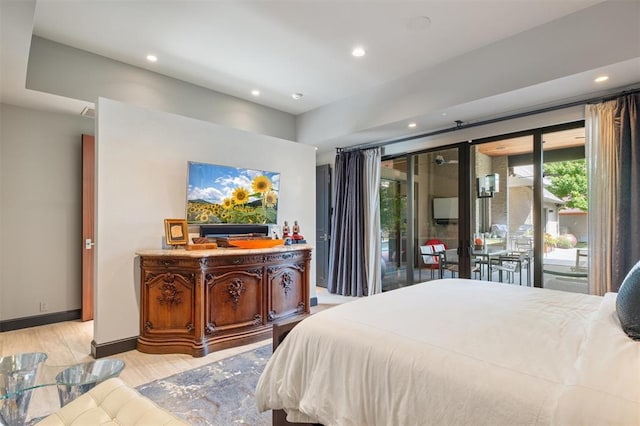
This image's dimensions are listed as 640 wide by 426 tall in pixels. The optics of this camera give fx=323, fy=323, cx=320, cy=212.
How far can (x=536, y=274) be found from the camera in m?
3.72

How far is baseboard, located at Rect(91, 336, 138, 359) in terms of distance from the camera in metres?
3.06

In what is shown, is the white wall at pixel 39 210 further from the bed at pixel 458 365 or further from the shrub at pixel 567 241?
the shrub at pixel 567 241

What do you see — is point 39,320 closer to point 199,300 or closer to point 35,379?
point 199,300

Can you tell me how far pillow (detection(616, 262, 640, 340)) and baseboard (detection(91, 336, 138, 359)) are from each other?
3783mm

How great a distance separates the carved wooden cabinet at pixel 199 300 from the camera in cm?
314

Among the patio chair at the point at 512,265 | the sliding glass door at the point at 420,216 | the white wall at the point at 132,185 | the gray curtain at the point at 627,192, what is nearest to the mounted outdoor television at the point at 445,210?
the sliding glass door at the point at 420,216

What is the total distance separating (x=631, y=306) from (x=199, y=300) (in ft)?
10.1

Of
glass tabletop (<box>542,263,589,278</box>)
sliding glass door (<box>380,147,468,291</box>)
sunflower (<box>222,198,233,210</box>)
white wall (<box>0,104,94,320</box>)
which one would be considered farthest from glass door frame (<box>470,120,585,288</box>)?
white wall (<box>0,104,94,320</box>)

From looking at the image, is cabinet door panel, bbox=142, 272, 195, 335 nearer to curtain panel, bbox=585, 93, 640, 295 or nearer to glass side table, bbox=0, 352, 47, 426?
glass side table, bbox=0, 352, 47, 426

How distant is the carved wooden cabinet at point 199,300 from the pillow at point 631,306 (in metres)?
2.95

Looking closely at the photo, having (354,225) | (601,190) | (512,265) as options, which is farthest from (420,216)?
(601,190)

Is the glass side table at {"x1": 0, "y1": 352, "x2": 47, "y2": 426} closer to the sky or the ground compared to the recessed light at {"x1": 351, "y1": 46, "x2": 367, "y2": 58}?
closer to the ground

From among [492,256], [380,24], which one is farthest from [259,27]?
[492,256]

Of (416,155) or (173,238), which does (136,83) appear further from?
(416,155)
